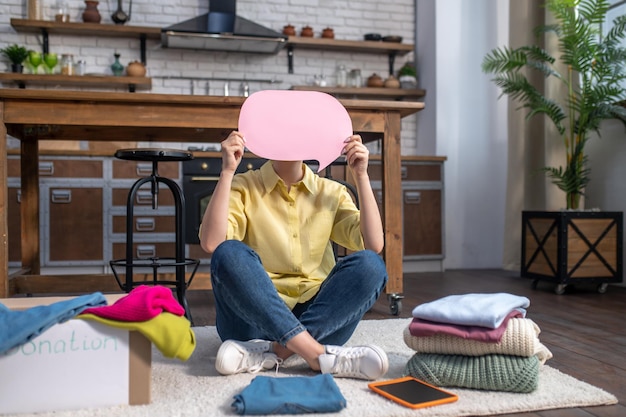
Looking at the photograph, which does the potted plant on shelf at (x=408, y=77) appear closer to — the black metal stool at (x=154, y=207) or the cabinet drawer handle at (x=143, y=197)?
the cabinet drawer handle at (x=143, y=197)

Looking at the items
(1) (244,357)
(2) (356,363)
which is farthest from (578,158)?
(1) (244,357)

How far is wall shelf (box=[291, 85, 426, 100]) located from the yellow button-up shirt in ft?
10.1

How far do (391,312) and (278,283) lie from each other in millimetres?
979

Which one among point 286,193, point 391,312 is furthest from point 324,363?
point 391,312

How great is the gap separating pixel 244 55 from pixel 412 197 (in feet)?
5.62

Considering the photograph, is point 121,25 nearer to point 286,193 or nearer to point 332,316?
point 286,193

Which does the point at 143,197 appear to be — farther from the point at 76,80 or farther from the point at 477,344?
the point at 477,344

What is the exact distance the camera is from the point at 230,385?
1.43 metres

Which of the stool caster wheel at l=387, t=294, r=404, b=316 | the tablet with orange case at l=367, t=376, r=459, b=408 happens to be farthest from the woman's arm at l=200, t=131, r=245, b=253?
the stool caster wheel at l=387, t=294, r=404, b=316

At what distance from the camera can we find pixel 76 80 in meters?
4.39

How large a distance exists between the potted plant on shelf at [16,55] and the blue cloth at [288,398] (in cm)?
377

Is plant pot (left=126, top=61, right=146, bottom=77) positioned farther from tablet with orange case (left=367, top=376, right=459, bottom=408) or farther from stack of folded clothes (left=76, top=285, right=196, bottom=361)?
tablet with orange case (left=367, top=376, right=459, bottom=408)

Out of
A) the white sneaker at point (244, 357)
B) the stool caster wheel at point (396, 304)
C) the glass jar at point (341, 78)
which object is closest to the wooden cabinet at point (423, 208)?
the glass jar at point (341, 78)

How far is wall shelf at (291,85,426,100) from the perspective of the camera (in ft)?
15.6
